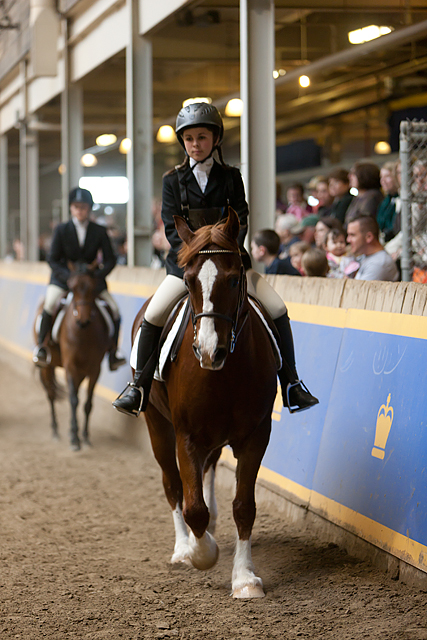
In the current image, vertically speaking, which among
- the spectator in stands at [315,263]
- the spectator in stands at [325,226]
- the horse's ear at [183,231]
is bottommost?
the spectator in stands at [315,263]

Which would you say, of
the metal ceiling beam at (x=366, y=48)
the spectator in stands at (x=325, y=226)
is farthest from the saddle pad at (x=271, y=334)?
the metal ceiling beam at (x=366, y=48)

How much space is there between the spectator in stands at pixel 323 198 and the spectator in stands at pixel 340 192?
0.46 meters

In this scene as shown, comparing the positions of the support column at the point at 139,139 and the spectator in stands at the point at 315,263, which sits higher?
the support column at the point at 139,139

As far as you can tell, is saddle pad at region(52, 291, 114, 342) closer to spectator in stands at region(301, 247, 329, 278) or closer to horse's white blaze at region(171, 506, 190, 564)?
spectator in stands at region(301, 247, 329, 278)

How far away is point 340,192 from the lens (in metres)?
9.03

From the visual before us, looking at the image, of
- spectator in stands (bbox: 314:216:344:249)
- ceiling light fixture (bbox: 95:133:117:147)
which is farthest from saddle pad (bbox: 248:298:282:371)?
ceiling light fixture (bbox: 95:133:117:147)

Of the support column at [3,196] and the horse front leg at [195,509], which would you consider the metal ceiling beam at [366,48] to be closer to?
the horse front leg at [195,509]

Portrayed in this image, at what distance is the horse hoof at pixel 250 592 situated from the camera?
407 cm

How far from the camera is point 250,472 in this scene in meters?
4.22

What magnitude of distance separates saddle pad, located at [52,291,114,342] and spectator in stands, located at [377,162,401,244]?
10.4 feet

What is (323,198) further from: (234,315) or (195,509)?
(195,509)

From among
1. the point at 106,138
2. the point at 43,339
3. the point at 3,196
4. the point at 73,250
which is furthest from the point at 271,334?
the point at 3,196

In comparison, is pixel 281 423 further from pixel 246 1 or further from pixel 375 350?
pixel 246 1

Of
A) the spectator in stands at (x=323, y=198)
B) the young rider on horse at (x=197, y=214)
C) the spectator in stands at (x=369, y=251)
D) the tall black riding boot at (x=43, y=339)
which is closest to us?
the young rider on horse at (x=197, y=214)
